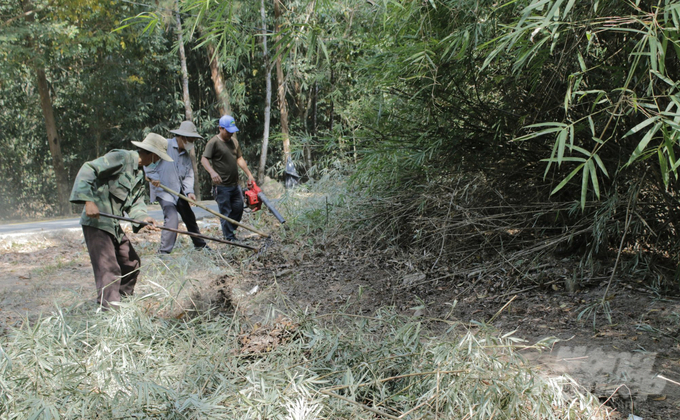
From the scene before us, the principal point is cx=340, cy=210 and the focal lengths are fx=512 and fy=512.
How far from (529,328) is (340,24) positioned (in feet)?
11.1

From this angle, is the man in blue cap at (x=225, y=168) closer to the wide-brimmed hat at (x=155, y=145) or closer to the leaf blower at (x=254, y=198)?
the leaf blower at (x=254, y=198)

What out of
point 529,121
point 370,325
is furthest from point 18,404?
point 529,121

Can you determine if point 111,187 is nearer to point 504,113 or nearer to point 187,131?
point 187,131

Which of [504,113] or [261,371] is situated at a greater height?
[504,113]

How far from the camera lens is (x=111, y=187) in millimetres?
3818

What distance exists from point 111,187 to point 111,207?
0.15 m

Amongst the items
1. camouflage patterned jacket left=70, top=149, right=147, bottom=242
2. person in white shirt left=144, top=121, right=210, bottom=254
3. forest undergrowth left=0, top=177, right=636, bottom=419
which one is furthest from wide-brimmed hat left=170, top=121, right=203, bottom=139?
forest undergrowth left=0, top=177, right=636, bottom=419

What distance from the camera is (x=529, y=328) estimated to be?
359 centimetres

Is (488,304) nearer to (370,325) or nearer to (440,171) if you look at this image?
(370,325)

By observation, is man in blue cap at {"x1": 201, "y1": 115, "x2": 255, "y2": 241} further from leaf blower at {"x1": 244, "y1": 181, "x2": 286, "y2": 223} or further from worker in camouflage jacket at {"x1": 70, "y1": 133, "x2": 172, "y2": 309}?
worker in camouflage jacket at {"x1": 70, "y1": 133, "x2": 172, "y2": 309}

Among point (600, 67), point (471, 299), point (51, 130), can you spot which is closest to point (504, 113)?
point (600, 67)

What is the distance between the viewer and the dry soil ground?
2801mm

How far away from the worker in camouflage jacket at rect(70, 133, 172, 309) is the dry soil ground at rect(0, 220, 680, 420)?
28cm

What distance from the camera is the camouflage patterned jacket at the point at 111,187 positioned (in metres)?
3.58
